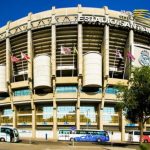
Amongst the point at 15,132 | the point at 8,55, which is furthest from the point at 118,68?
the point at 15,132

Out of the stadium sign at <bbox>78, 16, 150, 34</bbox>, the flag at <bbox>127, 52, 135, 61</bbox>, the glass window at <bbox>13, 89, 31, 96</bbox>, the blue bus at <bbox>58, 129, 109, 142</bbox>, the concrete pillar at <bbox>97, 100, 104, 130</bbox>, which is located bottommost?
the blue bus at <bbox>58, 129, 109, 142</bbox>

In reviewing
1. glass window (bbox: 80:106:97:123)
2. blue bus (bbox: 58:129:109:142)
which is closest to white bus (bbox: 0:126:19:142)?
blue bus (bbox: 58:129:109:142)

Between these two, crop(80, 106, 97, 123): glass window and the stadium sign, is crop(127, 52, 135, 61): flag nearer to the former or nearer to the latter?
the stadium sign

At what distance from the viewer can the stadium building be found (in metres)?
110

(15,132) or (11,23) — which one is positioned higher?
(11,23)

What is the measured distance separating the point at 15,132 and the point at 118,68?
50.1 metres

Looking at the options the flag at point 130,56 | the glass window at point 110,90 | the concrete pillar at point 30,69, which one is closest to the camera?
the flag at point 130,56

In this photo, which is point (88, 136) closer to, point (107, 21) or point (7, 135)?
point (7, 135)

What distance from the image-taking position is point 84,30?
111m

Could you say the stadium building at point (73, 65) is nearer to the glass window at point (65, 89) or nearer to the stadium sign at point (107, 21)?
the stadium sign at point (107, 21)

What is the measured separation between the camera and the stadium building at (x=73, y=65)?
360 feet

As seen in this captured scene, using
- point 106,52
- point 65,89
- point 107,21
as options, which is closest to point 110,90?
point 106,52

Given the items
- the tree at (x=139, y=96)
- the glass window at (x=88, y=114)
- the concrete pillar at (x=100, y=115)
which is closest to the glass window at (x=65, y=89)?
the glass window at (x=88, y=114)

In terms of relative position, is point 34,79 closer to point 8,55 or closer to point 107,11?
point 8,55
